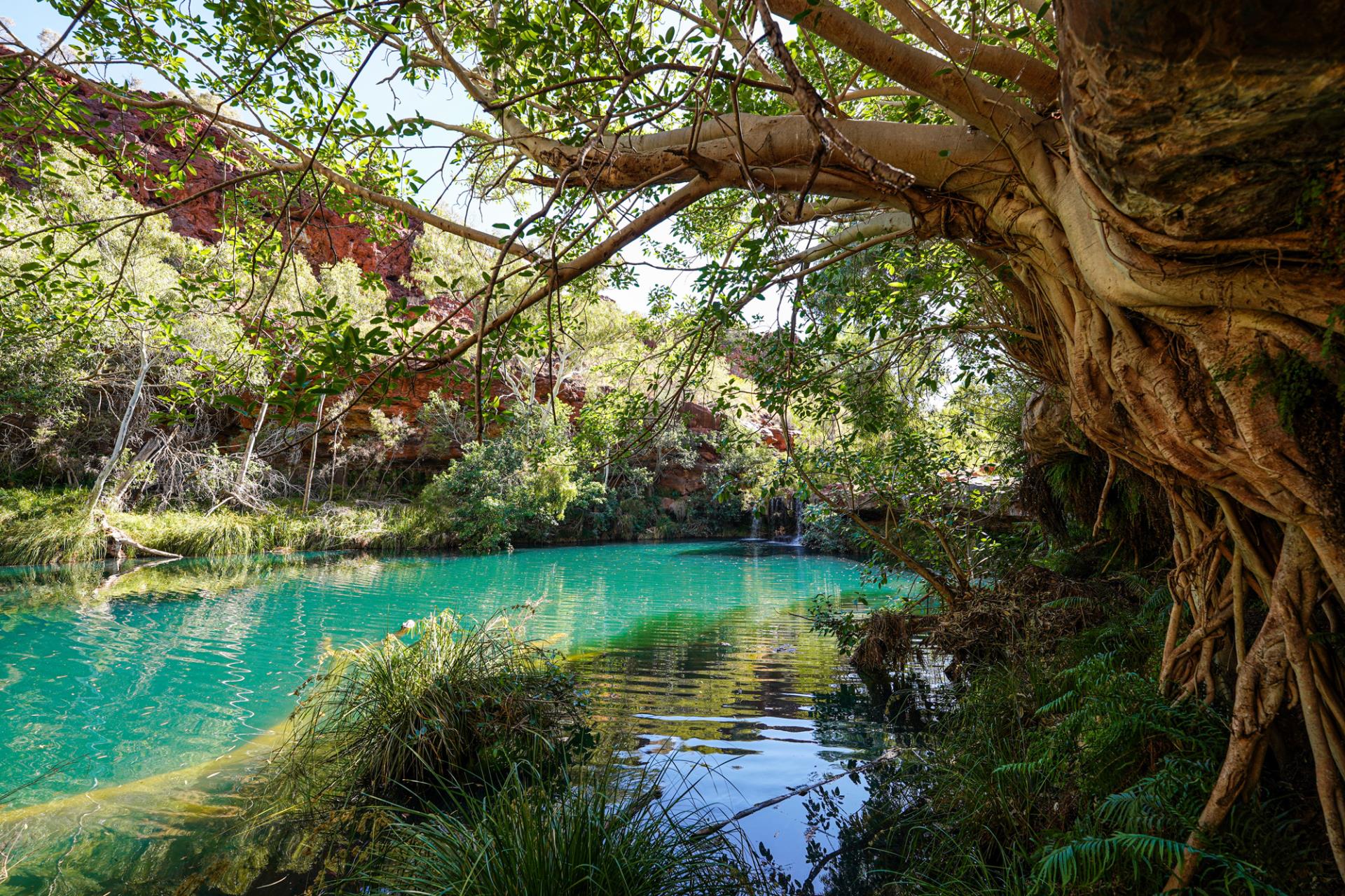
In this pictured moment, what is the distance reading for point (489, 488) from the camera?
2105 centimetres

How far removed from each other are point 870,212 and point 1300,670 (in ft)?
13.5

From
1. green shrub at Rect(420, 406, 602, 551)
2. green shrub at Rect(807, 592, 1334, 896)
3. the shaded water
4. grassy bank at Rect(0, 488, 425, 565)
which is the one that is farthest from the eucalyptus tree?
green shrub at Rect(420, 406, 602, 551)

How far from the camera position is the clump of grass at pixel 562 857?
253cm

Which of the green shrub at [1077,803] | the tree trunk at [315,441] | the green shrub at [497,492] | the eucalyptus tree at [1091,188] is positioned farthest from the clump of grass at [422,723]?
the green shrub at [497,492]

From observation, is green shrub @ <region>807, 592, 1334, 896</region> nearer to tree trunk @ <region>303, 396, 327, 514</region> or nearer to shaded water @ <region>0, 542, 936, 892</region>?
shaded water @ <region>0, 542, 936, 892</region>

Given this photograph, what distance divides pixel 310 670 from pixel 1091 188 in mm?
8456

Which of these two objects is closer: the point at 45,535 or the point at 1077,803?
the point at 1077,803

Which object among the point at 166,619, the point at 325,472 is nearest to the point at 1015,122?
the point at 166,619

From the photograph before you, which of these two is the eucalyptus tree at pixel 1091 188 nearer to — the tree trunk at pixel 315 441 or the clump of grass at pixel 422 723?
the tree trunk at pixel 315 441

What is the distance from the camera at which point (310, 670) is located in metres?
7.59

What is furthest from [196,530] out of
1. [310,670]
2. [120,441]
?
[310,670]

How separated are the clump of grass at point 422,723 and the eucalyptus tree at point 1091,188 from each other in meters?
2.75

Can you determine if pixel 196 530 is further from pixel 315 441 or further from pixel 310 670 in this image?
pixel 315 441

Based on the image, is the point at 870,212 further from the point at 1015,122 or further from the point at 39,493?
the point at 39,493
